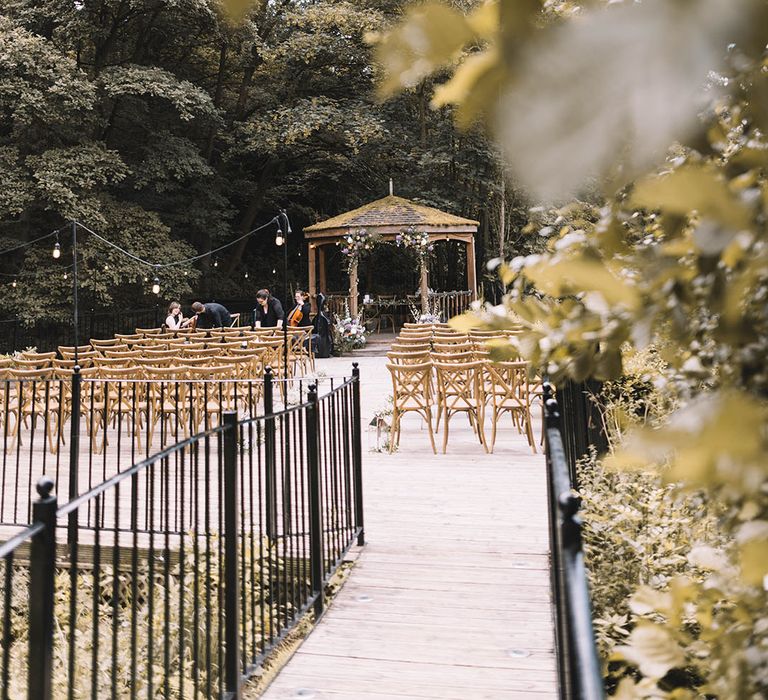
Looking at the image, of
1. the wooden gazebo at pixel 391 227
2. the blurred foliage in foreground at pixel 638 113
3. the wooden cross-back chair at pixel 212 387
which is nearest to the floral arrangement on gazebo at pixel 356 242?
the wooden gazebo at pixel 391 227

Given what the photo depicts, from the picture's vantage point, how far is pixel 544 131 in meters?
0.36

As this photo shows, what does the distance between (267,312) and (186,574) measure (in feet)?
37.6

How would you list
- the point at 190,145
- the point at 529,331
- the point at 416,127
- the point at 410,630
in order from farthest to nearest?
the point at 416,127, the point at 190,145, the point at 410,630, the point at 529,331

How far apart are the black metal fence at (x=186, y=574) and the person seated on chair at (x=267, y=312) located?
28.2 ft

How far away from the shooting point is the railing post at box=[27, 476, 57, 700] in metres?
1.69

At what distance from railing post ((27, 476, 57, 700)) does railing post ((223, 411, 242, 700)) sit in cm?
118

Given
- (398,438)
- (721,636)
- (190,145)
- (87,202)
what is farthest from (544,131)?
(190,145)

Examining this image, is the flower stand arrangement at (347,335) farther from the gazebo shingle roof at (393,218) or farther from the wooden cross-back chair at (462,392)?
the wooden cross-back chair at (462,392)

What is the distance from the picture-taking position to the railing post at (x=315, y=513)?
13.0 ft

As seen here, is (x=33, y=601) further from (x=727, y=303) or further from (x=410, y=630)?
(x=410, y=630)

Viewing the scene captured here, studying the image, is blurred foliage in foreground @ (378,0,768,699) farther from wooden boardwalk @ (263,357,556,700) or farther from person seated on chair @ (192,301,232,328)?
person seated on chair @ (192,301,232,328)

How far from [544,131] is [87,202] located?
20890 millimetres

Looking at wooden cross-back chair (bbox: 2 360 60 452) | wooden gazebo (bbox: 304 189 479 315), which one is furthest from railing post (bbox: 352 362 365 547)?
wooden gazebo (bbox: 304 189 479 315)

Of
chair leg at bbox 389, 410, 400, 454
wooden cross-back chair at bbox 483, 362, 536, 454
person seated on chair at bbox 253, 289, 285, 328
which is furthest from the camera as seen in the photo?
person seated on chair at bbox 253, 289, 285, 328
